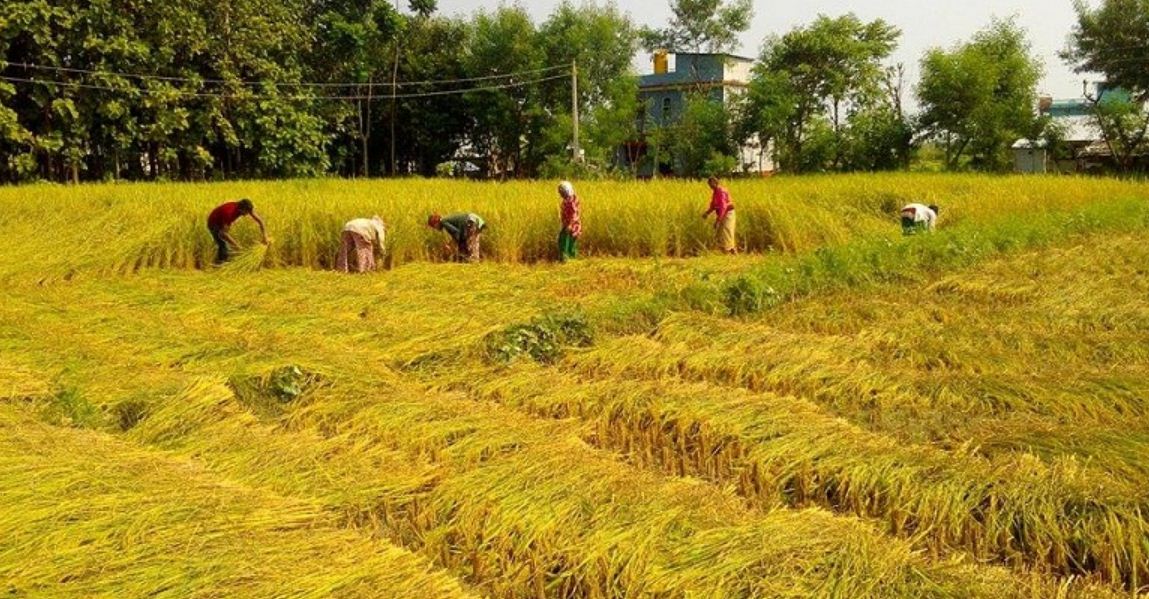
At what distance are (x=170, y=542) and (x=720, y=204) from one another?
28.0 ft

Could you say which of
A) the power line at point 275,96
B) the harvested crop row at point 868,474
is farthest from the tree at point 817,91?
the harvested crop row at point 868,474

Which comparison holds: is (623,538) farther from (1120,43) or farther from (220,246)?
(1120,43)

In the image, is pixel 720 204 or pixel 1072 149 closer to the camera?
pixel 720 204

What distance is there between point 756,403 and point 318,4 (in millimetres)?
24582

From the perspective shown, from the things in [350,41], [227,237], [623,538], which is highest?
[350,41]

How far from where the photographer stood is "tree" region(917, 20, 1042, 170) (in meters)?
22.5

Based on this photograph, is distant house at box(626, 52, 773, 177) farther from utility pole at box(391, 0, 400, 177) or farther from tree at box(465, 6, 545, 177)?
utility pole at box(391, 0, 400, 177)

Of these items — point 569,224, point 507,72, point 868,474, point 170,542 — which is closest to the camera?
point 170,542

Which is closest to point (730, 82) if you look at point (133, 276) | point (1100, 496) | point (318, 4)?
point (318, 4)

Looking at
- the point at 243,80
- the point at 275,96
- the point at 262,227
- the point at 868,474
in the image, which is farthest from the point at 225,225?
the point at 243,80

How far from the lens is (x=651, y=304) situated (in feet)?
20.8

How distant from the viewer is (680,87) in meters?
32.1

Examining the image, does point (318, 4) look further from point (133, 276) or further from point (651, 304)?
point (651, 304)

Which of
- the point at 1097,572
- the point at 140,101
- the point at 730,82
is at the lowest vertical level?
the point at 1097,572
